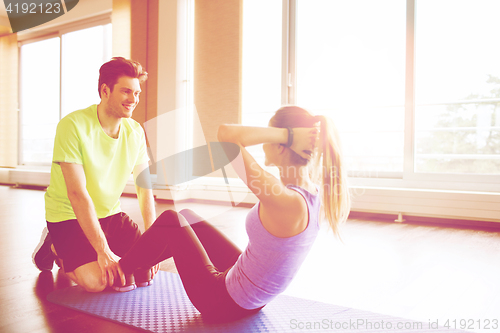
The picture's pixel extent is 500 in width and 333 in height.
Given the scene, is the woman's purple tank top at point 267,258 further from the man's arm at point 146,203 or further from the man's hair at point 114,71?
the man's hair at point 114,71

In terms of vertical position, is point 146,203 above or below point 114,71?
below

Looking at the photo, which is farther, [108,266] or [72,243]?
[72,243]

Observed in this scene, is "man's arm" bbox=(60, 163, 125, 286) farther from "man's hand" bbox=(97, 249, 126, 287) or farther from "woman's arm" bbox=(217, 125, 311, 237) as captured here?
"woman's arm" bbox=(217, 125, 311, 237)

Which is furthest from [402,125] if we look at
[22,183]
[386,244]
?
[22,183]

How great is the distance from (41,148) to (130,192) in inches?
108

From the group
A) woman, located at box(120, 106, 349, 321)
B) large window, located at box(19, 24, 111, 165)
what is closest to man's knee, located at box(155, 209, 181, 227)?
woman, located at box(120, 106, 349, 321)

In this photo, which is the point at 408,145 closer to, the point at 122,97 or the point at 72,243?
the point at 122,97

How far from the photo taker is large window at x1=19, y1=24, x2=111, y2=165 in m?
6.16

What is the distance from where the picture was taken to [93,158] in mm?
1677

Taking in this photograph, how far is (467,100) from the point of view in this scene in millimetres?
Answer: 3660

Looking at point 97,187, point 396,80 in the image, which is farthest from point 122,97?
point 396,80

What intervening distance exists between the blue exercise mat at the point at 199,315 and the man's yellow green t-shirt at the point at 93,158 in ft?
1.27

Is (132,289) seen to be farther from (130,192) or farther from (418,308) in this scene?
(130,192)

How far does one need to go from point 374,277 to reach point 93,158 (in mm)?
1451
